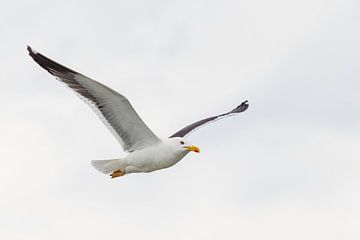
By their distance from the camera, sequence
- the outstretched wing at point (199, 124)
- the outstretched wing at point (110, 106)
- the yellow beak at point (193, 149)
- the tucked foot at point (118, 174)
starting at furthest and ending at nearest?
the outstretched wing at point (199, 124), the tucked foot at point (118, 174), the yellow beak at point (193, 149), the outstretched wing at point (110, 106)

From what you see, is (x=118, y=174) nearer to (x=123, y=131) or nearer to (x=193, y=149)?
(x=123, y=131)

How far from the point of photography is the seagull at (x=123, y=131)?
2508 cm

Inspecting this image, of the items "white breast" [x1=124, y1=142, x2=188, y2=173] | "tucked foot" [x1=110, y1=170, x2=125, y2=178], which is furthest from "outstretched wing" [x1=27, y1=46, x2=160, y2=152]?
"tucked foot" [x1=110, y1=170, x2=125, y2=178]

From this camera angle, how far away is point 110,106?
83.8 ft

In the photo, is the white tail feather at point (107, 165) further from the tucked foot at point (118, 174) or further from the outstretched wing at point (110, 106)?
the outstretched wing at point (110, 106)

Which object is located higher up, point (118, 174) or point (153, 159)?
point (118, 174)

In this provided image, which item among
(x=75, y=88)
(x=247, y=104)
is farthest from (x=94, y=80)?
(x=247, y=104)

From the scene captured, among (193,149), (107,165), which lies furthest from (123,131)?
(193,149)

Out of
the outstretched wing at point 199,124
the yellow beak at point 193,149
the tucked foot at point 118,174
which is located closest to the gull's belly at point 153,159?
the yellow beak at point 193,149

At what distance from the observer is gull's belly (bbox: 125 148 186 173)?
84.0ft

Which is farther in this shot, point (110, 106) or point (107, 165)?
point (107, 165)

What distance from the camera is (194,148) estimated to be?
25.6m

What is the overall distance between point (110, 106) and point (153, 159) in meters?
1.29

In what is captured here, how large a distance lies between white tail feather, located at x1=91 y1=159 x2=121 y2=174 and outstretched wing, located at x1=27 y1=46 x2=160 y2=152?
0.35 metres
